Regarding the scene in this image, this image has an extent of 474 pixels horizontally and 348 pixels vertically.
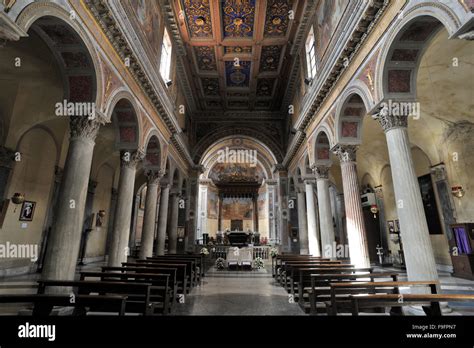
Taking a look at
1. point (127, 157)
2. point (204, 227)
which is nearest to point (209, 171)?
point (204, 227)

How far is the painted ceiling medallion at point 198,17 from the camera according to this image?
11.6 metres

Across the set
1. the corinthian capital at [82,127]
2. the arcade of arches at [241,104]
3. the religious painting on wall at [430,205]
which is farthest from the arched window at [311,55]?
the corinthian capital at [82,127]

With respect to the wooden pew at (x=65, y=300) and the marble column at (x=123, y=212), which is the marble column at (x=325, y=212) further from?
the wooden pew at (x=65, y=300)

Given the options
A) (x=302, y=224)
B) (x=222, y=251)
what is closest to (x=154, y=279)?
(x=222, y=251)

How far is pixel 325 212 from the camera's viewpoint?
1052 centimetres

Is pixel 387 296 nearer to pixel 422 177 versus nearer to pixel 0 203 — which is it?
pixel 422 177

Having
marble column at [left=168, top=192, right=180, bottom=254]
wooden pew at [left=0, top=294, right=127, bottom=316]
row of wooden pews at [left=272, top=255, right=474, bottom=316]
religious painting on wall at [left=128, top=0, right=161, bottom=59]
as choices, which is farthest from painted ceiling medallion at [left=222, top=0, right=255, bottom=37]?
wooden pew at [left=0, top=294, right=127, bottom=316]

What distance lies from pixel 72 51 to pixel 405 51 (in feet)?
25.2

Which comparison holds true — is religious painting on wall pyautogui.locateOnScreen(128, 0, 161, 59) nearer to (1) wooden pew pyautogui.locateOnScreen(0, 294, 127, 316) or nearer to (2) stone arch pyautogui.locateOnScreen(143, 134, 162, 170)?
(2) stone arch pyautogui.locateOnScreen(143, 134, 162, 170)

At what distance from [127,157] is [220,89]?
10.8 meters

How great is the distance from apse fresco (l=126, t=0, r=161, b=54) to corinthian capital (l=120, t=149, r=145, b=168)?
403cm

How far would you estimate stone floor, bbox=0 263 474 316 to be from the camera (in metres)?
5.13

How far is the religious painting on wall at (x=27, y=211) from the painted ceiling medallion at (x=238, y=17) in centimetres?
1186
